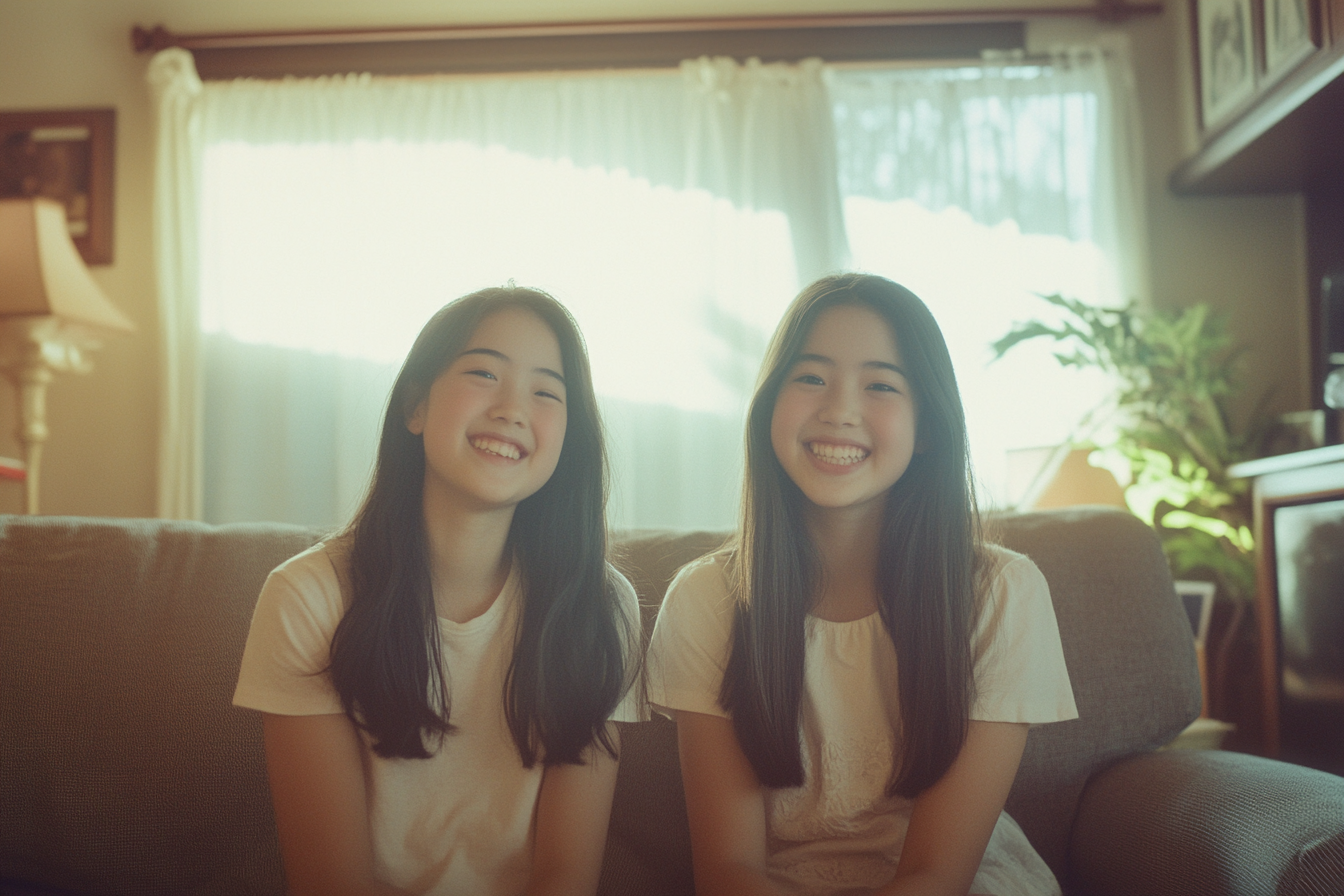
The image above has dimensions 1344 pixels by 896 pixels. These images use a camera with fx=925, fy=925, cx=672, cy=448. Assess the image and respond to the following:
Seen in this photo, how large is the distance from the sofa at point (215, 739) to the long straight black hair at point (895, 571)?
24cm

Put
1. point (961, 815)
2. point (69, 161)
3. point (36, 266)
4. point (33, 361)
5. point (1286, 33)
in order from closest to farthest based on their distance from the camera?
1. point (961, 815)
2. point (1286, 33)
3. point (36, 266)
4. point (33, 361)
5. point (69, 161)

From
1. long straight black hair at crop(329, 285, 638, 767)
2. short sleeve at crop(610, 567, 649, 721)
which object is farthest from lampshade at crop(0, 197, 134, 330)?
short sleeve at crop(610, 567, 649, 721)

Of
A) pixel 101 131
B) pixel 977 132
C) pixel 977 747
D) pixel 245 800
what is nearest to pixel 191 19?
pixel 101 131

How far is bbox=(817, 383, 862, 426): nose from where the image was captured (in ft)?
3.60

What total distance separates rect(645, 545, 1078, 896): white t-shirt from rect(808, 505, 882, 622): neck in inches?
Answer: 2.4

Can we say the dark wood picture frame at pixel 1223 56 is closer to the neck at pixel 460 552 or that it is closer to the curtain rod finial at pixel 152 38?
the neck at pixel 460 552

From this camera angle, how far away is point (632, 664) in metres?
1.13

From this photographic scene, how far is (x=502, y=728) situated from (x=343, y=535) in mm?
318

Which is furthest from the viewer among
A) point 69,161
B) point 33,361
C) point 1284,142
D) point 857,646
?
point 69,161

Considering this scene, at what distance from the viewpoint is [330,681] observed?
1.04 meters

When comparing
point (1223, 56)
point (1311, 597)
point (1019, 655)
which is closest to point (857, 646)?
point (1019, 655)

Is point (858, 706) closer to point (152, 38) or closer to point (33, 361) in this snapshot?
point (33, 361)

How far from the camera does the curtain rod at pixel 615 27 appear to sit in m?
2.94

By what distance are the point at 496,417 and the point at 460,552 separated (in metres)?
0.19
